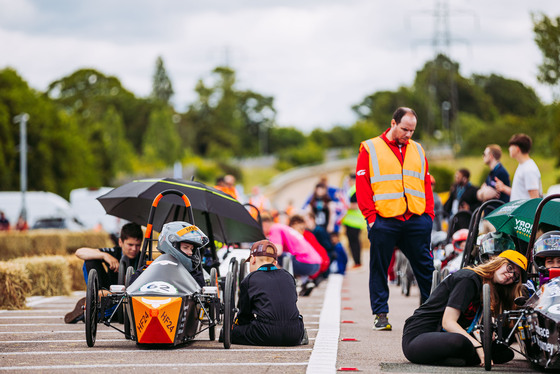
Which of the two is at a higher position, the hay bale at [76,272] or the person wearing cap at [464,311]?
the person wearing cap at [464,311]

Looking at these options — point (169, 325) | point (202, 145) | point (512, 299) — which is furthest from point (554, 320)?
point (202, 145)

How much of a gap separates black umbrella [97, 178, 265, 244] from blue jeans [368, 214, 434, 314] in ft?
6.45

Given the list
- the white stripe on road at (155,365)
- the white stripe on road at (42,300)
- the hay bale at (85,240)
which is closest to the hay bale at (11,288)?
the white stripe on road at (42,300)

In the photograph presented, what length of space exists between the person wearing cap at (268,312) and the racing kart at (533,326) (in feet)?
6.61

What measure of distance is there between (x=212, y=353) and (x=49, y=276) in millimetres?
8324

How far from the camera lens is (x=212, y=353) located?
27.7ft

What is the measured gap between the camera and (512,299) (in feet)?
25.0

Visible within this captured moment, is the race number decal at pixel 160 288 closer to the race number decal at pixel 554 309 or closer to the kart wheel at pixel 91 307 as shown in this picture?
the kart wheel at pixel 91 307

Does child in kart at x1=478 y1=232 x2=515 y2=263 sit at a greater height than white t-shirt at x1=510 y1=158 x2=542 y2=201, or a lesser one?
lesser

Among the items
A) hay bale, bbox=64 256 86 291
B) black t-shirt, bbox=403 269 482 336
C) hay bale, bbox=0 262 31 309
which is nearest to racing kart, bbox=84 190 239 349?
black t-shirt, bbox=403 269 482 336

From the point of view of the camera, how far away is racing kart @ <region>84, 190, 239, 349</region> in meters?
8.40

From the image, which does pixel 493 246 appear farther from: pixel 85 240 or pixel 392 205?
pixel 85 240

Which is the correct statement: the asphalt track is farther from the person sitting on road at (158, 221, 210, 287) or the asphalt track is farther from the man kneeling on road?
the person sitting on road at (158, 221, 210, 287)

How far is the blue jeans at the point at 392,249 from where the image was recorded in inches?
401
